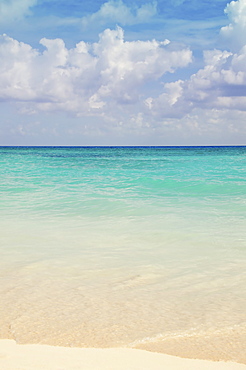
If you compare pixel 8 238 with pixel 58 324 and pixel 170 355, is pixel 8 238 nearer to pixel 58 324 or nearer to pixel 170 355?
pixel 58 324

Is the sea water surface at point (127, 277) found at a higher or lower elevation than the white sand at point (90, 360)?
lower

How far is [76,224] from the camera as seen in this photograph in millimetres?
10203

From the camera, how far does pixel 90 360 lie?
11.2ft

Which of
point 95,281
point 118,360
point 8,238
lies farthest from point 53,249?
point 118,360

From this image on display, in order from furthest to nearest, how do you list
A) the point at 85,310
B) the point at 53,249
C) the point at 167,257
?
the point at 53,249 → the point at 167,257 → the point at 85,310

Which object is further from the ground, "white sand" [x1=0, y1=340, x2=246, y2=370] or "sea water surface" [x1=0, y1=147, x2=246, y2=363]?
"white sand" [x1=0, y1=340, x2=246, y2=370]

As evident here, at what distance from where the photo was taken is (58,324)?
421 cm

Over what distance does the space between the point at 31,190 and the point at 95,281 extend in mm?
12342

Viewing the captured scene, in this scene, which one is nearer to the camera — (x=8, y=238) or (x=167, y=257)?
(x=167, y=257)

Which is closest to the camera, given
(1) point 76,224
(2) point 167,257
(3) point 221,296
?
(3) point 221,296

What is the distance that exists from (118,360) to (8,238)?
18.9ft

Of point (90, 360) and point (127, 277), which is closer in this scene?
point (90, 360)

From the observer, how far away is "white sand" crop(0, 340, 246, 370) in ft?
10.8

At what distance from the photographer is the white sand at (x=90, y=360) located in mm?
3287
